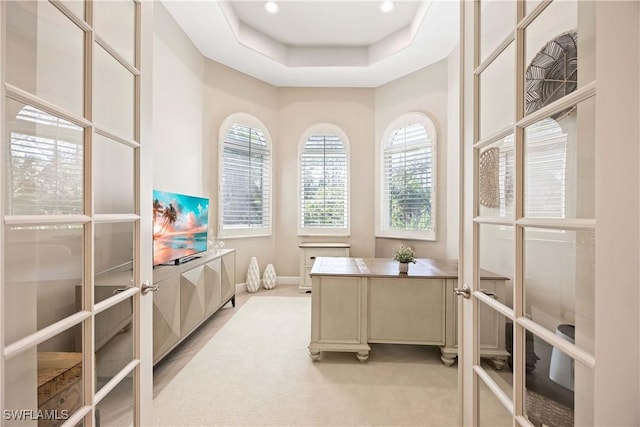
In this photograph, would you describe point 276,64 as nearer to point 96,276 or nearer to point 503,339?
point 96,276

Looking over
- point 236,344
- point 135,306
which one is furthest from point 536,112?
point 236,344

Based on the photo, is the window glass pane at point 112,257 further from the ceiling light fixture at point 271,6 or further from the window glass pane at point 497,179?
the ceiling light fixture at point 271,6

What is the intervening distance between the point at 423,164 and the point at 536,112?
11.0ft

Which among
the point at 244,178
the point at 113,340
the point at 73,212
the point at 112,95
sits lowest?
the point at 113,340

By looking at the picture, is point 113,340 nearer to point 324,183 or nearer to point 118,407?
point 118,407

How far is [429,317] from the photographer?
7.29ft

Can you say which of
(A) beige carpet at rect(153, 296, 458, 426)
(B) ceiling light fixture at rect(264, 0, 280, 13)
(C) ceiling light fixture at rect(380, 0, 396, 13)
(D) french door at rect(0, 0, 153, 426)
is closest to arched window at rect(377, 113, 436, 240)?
(C) ceiling light fixture at rect(380, 0, 396, 13)

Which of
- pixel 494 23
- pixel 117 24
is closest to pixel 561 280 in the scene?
pixel 494 23

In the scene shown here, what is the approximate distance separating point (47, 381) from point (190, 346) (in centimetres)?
191

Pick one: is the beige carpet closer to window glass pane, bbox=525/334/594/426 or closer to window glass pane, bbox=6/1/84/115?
window glass pane, bbox=525/334/594/426

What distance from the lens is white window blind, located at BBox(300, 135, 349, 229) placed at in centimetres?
458

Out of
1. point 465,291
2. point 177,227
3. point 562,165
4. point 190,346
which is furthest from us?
point 177,227

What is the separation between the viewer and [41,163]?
2.46 feet

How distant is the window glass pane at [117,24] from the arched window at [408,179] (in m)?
3.58
